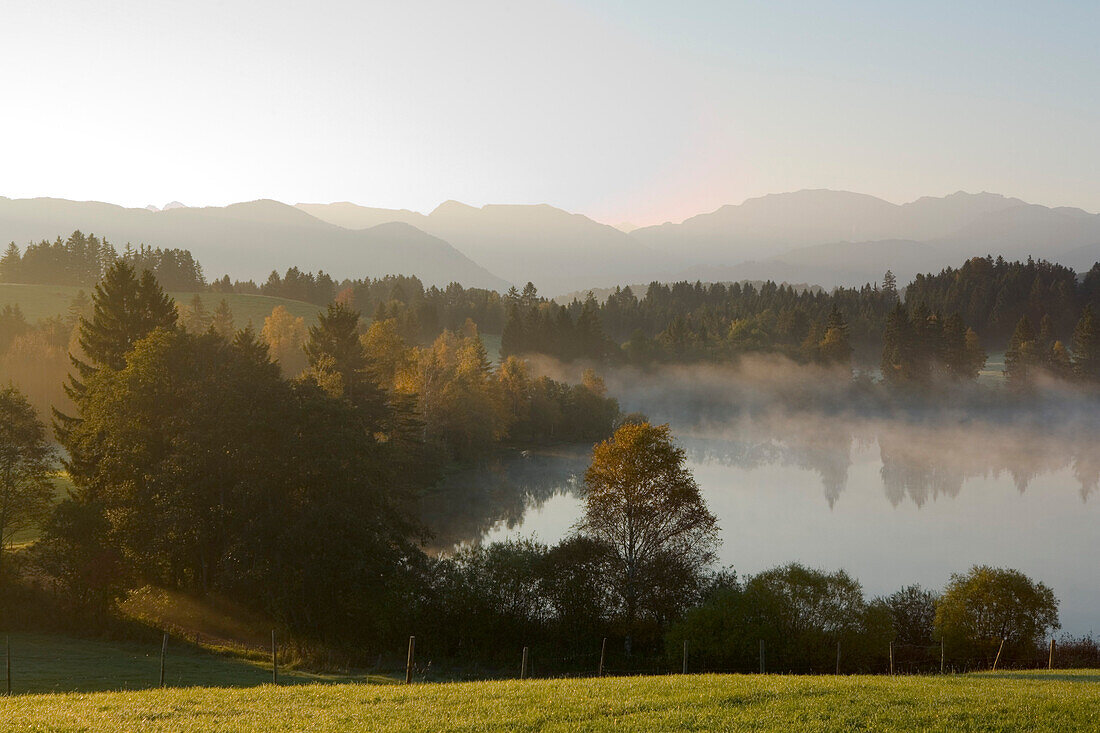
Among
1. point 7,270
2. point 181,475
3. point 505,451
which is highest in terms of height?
point 7,270

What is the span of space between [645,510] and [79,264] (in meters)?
182

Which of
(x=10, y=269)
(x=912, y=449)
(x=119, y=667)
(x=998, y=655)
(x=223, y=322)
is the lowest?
(x=119, y=667)

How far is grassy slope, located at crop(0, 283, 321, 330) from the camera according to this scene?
14662 centimetres

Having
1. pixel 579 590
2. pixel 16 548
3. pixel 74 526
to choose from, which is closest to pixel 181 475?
pixel 74 526

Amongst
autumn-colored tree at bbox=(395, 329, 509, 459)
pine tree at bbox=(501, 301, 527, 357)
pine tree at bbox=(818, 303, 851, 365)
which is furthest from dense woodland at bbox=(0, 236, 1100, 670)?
pine tree at bbox=(818, 303, 851, 365)

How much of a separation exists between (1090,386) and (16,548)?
17541 centimetres

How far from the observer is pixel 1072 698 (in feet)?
54.9

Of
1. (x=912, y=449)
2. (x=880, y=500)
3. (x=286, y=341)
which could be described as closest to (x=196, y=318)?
(x=286, y=341)

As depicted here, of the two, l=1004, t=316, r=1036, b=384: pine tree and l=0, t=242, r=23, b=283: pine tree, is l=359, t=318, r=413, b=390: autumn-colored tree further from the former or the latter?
l=0, t=242, r=23, b=283: pine tree

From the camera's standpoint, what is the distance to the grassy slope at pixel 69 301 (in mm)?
146625

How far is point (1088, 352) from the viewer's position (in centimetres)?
15288

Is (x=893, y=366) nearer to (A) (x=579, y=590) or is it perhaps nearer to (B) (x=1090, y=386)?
(B) (x=1090, y=386)

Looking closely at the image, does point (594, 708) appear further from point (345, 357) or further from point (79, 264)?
point (79, 264)

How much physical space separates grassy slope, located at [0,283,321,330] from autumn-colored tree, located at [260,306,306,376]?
1388 inches
